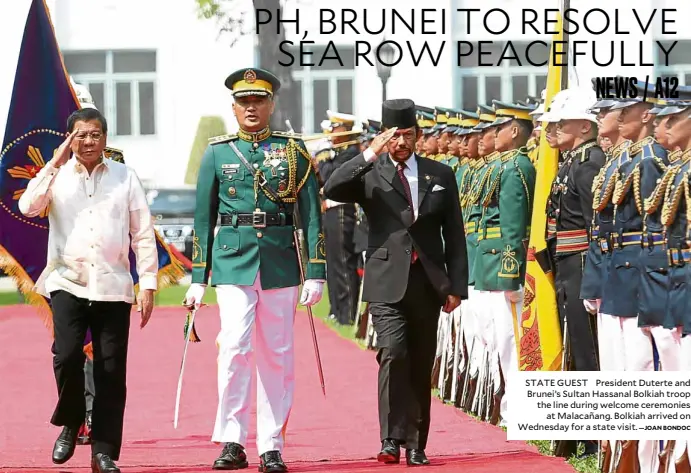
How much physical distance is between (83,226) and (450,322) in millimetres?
4998

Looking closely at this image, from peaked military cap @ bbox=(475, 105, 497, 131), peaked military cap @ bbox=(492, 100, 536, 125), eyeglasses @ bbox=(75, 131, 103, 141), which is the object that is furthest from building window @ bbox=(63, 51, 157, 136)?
eyeglasses @ bbox=(75, 131, 103, 141)

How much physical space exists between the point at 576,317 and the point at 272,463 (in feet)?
6.49

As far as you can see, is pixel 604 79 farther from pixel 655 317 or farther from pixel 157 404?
pixel 157 404

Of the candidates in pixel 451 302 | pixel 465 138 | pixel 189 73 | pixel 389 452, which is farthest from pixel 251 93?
pixel 189 73

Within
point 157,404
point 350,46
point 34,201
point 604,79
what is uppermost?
point 350,46

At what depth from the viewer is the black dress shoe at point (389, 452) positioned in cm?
956

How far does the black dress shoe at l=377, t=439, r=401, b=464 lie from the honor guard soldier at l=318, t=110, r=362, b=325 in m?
10.6

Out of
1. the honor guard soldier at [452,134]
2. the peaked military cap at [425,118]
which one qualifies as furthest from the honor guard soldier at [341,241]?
the honor guard soldier at [452,134]

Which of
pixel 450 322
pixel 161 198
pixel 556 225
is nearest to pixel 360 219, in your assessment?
pixel 450 322

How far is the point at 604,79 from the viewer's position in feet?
32.9

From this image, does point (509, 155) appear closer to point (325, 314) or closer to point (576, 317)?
point (576, 317)

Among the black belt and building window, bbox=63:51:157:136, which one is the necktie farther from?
building window, bbox=63:51:157:136

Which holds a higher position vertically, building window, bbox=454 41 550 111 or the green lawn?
building window, bbox=454 41 550 111

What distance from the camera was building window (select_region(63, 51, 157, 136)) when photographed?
38469mm
